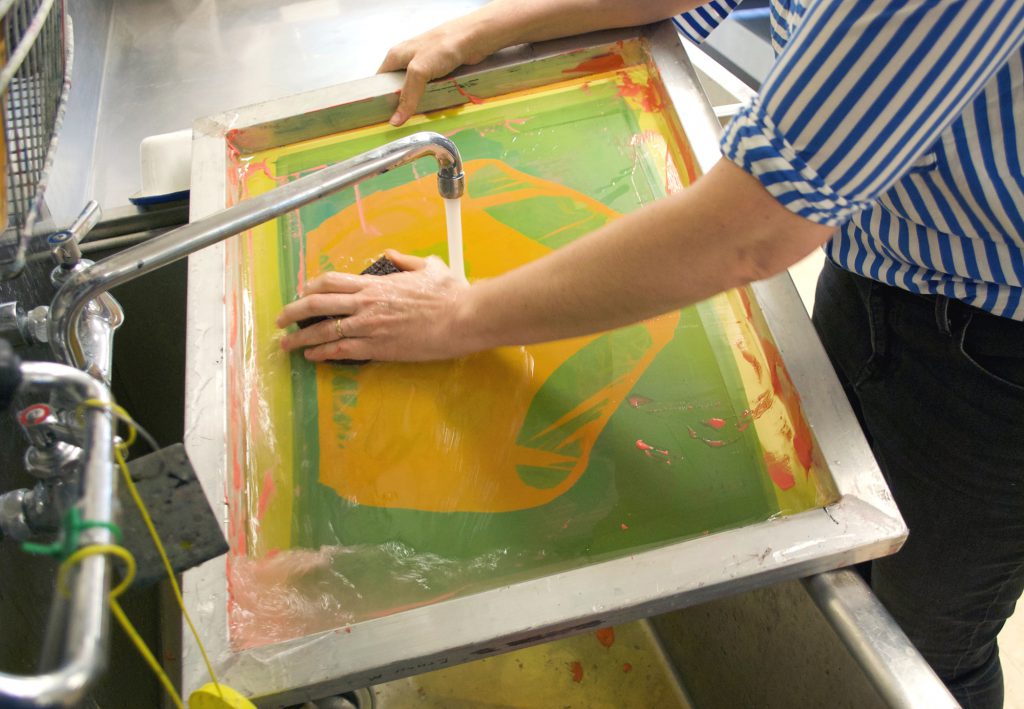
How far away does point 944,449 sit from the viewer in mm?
971

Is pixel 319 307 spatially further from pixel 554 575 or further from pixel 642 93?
pixel 642 93

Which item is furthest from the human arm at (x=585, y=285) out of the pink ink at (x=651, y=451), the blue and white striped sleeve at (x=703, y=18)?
the blue and white striped sleeve at (x=703, y=18)

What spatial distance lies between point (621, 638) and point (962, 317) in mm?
899

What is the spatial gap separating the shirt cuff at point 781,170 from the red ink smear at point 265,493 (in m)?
0.61

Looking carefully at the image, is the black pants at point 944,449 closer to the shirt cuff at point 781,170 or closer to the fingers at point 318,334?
the shirt cuff at point 781,170

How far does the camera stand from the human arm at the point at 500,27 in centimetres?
123

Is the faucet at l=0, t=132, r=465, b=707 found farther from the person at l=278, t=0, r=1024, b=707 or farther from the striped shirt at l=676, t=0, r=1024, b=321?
the striped shirt at l=676, t=0, r=1024, b=321

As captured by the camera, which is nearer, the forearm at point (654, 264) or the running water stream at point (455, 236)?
the forearm at point (654, 264)

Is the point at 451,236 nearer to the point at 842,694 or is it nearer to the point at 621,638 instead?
the point at 842,694

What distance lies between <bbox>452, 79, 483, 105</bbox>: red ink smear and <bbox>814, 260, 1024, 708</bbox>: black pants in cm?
61

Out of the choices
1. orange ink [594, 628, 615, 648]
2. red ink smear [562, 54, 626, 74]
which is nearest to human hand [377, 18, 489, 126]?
red ink smear [562, 54, 626, 74]

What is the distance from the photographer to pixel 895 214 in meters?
0.84

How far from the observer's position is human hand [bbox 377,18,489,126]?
123cm

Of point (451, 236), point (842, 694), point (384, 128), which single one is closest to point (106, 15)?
point (384, 128)
